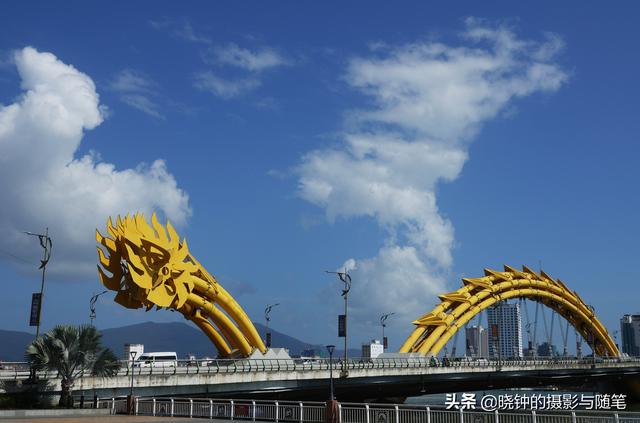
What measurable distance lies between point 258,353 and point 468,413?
32510 millimetres

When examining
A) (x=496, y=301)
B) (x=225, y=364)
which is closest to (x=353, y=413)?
(x=225, y=364)

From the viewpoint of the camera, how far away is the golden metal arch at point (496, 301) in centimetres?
8969

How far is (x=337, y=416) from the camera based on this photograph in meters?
33.8

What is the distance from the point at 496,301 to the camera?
99375 millimetres

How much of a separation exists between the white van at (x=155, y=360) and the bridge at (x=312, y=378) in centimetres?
194

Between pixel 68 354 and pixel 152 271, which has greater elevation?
pixel 152 271

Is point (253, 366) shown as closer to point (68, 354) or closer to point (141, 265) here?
point (141, 265)

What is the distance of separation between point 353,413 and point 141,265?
26.1 m

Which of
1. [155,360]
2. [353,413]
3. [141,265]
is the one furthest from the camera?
[155,360]

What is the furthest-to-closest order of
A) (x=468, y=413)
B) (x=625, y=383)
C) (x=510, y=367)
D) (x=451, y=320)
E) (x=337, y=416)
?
1. (x=625, y=383)
2. (x=451, y=320)
3. (x=510, y=367)
4. (x=337, y=416)
5. (x=468, y=413)

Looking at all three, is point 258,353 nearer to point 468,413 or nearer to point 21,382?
point 21,382

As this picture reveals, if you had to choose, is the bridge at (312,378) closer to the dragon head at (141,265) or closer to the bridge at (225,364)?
the bridge at (225,364)

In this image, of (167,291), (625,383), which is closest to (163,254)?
(167,291)

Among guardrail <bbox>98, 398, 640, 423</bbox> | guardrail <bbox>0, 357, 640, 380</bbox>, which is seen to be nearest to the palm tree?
guardrail <bbox>0, 357, 640, 380</bbox>
